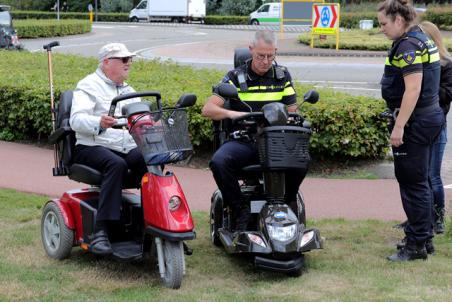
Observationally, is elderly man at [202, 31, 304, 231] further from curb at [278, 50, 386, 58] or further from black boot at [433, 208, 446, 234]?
curb at [278, 50, 386, 58]

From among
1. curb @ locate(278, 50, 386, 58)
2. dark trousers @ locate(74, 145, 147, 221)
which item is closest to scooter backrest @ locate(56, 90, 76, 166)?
dark trousers @ locate(74, 145, 147, 221)

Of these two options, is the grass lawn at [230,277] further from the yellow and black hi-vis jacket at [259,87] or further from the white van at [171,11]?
the white van at [171,11]

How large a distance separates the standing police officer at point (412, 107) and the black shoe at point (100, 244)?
2137 mm

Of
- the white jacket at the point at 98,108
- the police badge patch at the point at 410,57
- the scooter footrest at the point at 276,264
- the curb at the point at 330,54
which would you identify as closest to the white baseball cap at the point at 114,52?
the white jacket at the point at 98,108

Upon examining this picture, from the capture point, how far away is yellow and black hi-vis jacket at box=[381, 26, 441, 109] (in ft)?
17.5

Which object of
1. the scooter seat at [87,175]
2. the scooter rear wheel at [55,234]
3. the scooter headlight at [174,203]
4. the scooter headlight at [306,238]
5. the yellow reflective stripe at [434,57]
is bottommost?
the scooter rear wheel at [55,234]

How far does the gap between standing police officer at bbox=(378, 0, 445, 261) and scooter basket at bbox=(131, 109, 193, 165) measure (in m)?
1.57

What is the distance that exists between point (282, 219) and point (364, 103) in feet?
13.2

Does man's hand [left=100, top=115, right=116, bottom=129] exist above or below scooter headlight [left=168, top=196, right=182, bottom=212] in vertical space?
above

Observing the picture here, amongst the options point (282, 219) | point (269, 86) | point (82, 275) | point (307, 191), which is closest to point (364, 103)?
point (307, 191)

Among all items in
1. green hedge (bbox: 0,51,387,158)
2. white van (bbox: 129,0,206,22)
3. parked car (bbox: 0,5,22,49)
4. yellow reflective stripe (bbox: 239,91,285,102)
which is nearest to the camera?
yellow reflective stripe (bbox: 239,91,285,102)

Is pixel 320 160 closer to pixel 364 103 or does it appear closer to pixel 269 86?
pixel 364 103

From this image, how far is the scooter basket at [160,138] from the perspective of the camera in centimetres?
509

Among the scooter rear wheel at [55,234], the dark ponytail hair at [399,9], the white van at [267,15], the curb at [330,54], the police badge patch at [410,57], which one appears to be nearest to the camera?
the police badge patch at [410,57]
